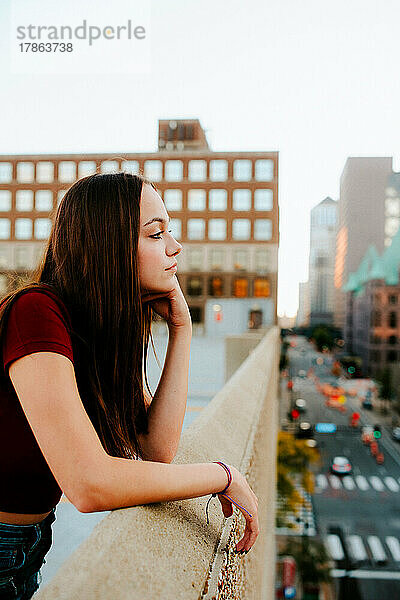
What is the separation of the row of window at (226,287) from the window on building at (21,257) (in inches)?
453

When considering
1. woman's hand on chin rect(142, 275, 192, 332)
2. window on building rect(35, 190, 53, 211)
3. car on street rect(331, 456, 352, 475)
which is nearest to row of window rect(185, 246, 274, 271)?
window on building rect(35, 190, 53, 211)

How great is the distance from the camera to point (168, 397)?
1910mm

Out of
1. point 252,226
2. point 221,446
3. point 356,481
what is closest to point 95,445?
point 221,446

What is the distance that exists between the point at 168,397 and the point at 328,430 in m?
48.4

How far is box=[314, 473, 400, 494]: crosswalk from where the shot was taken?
3600 cm

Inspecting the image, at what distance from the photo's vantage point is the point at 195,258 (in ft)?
126

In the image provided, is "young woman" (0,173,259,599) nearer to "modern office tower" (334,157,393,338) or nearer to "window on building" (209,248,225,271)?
"window on building" (209,248,225,271)

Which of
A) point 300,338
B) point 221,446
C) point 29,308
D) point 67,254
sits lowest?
point 300,338

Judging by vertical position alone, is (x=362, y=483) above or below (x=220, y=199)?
below

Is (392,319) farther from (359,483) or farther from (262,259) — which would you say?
(262,259)

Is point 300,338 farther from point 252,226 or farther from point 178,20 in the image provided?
point 178,20

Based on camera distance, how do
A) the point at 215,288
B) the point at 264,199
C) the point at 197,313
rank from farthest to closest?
the point at 197,313, the point at 215,288, the point at 264,199

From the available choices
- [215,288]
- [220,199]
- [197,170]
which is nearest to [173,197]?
[197,170]

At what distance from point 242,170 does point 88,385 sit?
3594 centimetres
